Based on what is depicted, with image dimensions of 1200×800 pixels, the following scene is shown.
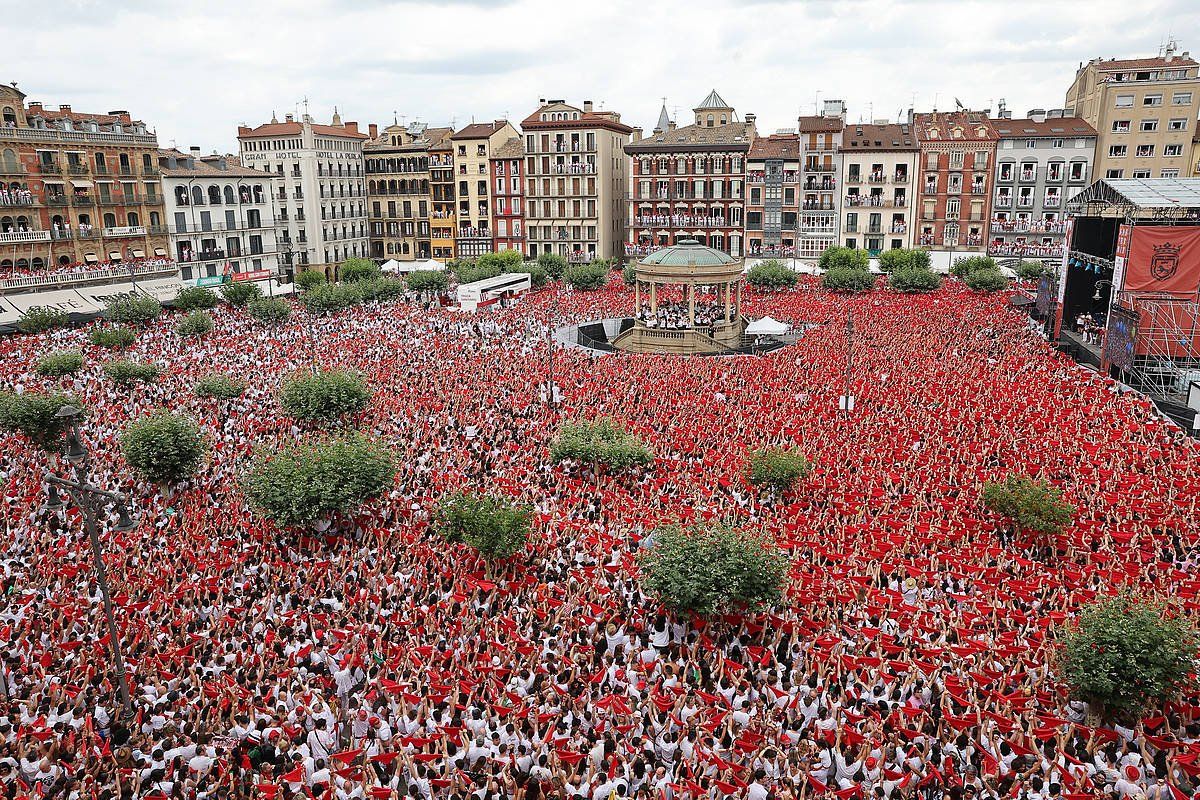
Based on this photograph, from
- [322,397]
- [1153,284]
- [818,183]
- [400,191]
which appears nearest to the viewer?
[322,397]

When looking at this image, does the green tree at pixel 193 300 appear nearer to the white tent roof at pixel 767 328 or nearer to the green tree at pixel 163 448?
the green tree at pixel 163 448

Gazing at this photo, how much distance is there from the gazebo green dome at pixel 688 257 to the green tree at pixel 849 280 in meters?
14.0

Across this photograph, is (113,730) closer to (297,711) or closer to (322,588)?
(297,711)

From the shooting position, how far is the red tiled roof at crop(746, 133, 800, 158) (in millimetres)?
68188

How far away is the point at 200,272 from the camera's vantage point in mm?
66625

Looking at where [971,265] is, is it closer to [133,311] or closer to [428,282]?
[428,282]

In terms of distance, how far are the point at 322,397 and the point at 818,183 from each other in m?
53.0

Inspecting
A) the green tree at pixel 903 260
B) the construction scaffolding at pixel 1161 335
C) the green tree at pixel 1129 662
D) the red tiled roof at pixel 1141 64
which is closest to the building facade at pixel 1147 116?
the red tiled roof at pixel 1141 64

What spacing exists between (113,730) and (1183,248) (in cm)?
3835

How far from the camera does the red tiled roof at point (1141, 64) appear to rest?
6412cm

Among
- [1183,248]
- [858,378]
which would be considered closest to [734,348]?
[858,378]

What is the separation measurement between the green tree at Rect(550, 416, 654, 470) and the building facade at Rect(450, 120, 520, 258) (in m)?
57.1

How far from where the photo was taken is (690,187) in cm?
6975

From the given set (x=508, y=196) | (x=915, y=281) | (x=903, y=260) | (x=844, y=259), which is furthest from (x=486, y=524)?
(x=508, y=196)
